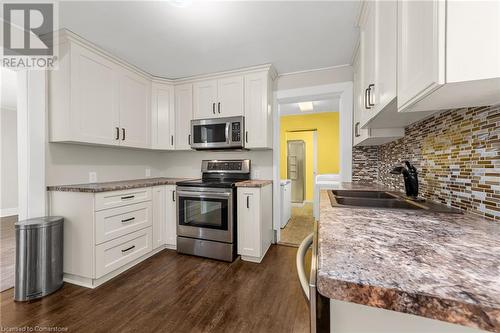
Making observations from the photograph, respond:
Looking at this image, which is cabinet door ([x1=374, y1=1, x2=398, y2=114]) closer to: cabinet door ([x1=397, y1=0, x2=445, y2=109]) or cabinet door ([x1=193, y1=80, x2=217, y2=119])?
cabinet door ([x1=397, y1=0, x2=445, y2=109])

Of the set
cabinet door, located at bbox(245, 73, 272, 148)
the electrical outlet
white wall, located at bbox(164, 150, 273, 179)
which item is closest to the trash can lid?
the electrical outlet

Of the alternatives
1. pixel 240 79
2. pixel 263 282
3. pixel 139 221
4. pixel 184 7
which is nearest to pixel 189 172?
pixel 139 221

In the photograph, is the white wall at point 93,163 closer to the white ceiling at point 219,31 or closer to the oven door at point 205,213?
the oven door at point 205,213

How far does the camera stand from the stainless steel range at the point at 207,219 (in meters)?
2.29

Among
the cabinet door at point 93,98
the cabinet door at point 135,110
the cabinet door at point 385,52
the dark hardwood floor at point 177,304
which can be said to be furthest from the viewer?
the cabinet door at point 135,110

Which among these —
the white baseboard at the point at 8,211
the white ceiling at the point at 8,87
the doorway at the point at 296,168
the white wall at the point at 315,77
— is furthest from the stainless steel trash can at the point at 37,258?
the doorway at the point at 296,168

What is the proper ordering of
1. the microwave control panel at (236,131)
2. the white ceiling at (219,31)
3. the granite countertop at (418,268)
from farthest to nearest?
1. the microwave control panel at (236,131)
2. the white ceiling at (219,31)
3. the granite countertop at (418,268)

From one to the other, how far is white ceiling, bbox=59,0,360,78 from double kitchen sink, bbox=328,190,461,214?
4.75 feet

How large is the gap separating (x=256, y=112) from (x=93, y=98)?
1734mm

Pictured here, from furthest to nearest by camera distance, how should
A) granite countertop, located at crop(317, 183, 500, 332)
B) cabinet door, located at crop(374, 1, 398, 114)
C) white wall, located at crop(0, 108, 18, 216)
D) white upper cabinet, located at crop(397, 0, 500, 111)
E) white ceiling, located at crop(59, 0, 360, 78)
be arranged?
white wall, located at crop(0, 108, 18, 216) → white ceiling, located at crop(59, 0, 360, 78) → cabinet door, located at crop(374, 1, 398, 114) → white upper cabinet, located at crop(397, 0, 500, 111) → granite countertop, located at crop(317, 183, 500, 332)

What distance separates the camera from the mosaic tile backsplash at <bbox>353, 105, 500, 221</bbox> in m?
0.80

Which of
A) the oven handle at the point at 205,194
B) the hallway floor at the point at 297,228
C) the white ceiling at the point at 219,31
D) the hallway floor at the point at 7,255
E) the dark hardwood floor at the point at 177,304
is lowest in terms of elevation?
the dark hardwood floor at the point at 177,304

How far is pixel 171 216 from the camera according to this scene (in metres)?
2.61

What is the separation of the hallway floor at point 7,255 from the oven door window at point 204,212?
155 centimetres
